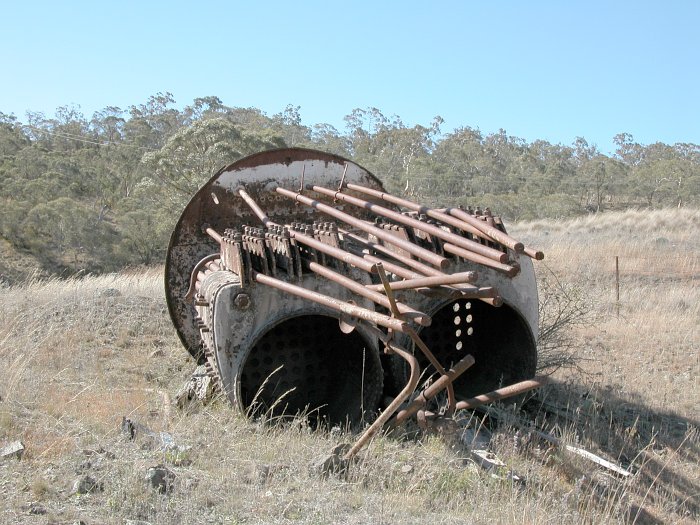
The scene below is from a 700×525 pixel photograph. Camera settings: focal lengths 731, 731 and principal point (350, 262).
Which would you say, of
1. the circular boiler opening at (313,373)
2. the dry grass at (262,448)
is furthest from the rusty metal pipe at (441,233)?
the dry grass at (262,448)

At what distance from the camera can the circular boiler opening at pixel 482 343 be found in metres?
5.46

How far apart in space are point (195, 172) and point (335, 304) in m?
19.9

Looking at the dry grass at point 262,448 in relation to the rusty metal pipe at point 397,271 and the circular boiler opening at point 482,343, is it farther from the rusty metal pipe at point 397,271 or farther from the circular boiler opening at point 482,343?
the rusty metal pipe at point 397,271

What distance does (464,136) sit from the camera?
62.6 metres

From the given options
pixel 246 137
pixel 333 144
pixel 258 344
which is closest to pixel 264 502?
pixel 258 344

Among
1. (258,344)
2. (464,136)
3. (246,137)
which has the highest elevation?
(464,136)

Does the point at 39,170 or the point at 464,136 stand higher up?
the point at 464,136

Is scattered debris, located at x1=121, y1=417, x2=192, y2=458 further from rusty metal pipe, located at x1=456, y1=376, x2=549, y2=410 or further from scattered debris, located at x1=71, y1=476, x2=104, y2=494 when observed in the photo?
rusty metal pipe, located at x1=456, y1=376, x2=549, y2=410

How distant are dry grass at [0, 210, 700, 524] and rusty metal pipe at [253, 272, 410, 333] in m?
0.86

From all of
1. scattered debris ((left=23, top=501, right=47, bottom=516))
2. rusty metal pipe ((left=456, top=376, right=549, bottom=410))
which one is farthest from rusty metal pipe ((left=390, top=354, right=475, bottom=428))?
scattered debris ((left=23, top=501, right=47, bottom=516))

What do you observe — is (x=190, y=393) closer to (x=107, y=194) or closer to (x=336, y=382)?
(x=336, y=382)

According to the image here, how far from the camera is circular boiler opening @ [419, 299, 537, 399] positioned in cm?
546

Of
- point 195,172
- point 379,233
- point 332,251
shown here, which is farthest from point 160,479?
point 195,172

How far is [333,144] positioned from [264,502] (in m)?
50.0
